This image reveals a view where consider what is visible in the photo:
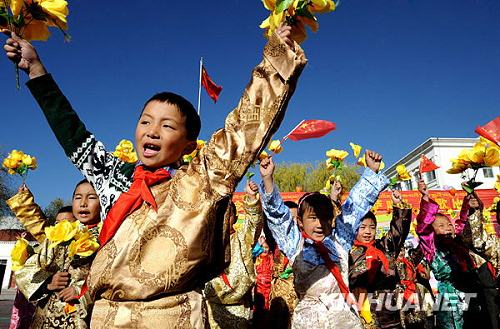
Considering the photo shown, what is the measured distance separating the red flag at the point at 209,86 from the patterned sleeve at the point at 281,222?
3.80m

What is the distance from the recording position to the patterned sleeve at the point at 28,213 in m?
4.07

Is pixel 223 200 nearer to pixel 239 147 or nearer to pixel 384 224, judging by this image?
pixel 239 147

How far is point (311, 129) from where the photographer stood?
11.2 ft

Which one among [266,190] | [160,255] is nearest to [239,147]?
[160,255]

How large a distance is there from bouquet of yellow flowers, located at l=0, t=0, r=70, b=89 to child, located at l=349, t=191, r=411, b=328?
3.58 metres

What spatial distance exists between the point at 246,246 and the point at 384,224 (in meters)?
13.0

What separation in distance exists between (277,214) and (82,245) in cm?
146

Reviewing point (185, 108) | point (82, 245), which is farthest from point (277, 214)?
point (185, 108)

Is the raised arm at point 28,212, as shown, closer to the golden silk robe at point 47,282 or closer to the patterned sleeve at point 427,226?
the golden silk robe at point 47,282

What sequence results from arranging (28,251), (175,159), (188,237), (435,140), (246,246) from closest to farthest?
(188,237) < (175,159) < (28,251) < (246,246) < (435,140)

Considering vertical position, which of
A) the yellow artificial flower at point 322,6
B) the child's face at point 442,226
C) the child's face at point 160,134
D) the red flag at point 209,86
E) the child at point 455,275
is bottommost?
the child at point 455,275

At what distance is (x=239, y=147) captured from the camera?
131 cm

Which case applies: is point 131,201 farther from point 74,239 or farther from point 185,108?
point 74,239

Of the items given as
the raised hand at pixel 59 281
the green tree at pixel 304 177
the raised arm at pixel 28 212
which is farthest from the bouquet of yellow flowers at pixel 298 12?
the green tree at pixel 304 177
